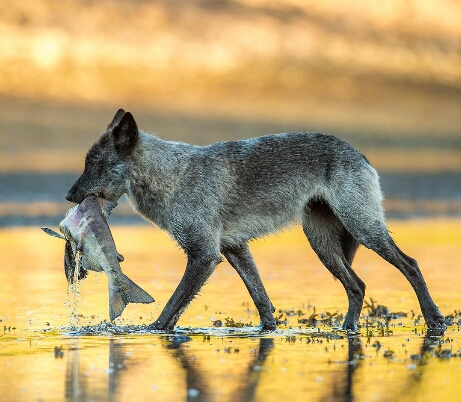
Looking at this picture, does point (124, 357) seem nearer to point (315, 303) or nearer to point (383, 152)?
point (315, 303)

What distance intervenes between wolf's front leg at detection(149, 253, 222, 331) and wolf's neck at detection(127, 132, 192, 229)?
0.55 m

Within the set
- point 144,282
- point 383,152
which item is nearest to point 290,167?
point 144,282

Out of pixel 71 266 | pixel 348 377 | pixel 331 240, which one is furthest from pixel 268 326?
pixel 348 377

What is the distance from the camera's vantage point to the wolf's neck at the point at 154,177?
11.6m

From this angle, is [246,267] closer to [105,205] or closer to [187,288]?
[187,288]

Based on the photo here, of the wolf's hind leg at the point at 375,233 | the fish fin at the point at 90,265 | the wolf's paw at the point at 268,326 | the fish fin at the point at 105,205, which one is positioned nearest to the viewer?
the fish fin at the point at 90,265

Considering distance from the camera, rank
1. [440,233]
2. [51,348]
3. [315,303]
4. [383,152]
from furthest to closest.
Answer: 1. [383,152]
2. [440,233]
3. [315,303]
4. [51,348]

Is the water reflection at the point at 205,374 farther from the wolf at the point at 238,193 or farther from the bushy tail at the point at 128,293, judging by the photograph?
the wolf at the point at 238,193

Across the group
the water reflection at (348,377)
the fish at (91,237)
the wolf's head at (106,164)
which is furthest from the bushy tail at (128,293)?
the water reflection at (348,377)

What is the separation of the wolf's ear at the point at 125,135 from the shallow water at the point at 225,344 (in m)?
1.77

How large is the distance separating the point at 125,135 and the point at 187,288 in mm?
1656

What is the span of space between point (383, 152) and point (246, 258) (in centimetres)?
4617

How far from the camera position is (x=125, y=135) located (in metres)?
11.7

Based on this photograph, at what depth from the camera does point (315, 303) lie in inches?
539
